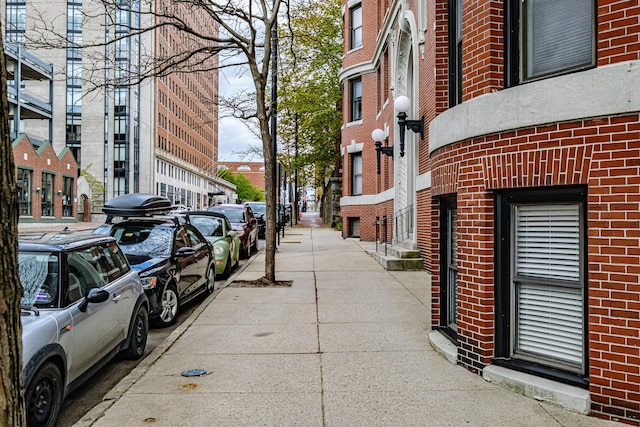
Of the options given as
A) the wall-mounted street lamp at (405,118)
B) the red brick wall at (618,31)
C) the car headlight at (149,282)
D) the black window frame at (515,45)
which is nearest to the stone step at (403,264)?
the wall-mounted street lamp at (405,118)

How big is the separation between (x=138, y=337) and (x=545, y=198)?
15.2ft

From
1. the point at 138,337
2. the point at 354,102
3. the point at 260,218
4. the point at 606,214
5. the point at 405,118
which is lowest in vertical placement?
the point at 138,337

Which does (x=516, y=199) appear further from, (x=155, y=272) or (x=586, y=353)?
(x=155, y=272)

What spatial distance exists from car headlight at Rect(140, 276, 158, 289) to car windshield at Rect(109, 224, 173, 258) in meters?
0.76

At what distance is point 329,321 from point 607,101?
4.76 m

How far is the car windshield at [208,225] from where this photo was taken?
13032mm

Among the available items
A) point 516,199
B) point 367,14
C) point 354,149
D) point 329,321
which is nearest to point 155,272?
point 329,321

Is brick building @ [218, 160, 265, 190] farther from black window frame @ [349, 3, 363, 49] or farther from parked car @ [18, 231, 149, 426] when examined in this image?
parked car @ [18, 231, 149, 426]

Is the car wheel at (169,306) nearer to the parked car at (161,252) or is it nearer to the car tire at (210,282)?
the parked car at (161,252)

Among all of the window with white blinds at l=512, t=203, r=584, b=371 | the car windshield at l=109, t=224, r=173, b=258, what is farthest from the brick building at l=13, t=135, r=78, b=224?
the window with white blinds at l=512, t=203, r=584, b=371

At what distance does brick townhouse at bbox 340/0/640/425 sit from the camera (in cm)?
406

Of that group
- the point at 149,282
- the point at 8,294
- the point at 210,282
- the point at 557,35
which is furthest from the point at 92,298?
the point at 210,282

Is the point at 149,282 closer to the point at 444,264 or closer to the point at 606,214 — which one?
the point at 444,264

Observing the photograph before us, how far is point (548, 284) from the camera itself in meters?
4.59
